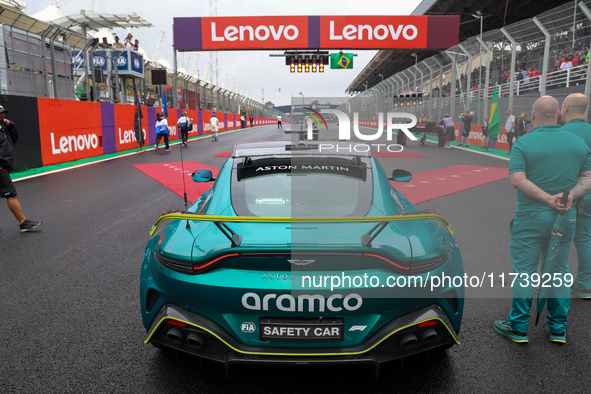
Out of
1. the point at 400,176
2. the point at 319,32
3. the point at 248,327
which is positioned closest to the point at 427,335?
the point at 248,327

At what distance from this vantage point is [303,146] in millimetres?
3645

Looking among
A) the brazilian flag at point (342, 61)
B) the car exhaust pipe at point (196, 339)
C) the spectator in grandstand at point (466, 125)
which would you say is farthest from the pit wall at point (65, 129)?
the brazilian flag at point (342, 61)

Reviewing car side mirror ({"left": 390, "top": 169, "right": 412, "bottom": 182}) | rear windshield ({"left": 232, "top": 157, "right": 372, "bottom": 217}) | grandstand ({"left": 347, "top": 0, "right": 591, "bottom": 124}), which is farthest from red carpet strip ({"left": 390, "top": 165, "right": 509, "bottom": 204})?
grandstand ({"left": 347, "top": 0, "right": 591, "bottom": 124})

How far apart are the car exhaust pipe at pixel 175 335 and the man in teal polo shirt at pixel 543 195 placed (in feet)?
7.01

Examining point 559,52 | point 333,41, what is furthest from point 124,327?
point 333,41

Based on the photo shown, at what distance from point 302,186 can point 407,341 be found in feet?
4.42

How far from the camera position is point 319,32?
26.2 meters

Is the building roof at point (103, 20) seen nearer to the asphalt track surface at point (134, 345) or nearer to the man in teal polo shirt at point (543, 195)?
the asphalt track surface at point (134, 345)

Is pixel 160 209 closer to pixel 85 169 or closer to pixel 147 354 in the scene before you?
pixel 147 354

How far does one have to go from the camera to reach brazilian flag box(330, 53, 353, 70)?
33.2 metres

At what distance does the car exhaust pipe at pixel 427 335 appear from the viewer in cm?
235

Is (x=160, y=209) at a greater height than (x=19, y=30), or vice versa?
(x=19, y=30)

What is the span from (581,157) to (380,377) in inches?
76.7

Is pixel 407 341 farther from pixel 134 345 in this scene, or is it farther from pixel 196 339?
pixel 134 345
